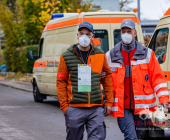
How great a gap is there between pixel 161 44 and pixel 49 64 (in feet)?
15.5

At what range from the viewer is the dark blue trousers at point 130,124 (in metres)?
4.45

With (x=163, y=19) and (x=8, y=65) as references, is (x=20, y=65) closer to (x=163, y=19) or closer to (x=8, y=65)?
(x=8, y=65)

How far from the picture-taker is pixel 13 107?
37.6 feet

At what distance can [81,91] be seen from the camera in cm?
428

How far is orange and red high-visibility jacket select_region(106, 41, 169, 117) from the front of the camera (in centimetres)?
446

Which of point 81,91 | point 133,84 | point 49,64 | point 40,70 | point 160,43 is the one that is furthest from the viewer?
point 40,70

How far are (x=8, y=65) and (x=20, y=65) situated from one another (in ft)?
10.0

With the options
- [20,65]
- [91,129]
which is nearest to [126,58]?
[91,129]

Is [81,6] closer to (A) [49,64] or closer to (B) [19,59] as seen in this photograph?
(B) [19,59]

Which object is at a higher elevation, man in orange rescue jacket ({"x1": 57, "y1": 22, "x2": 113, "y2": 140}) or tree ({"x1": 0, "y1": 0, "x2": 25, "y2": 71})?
tree ({"x1": 0, "y1": 0, "x2": 25, "y2": 71})

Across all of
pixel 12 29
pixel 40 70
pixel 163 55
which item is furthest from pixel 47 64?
pixel 12 29

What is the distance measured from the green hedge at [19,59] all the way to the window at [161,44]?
17759 mm

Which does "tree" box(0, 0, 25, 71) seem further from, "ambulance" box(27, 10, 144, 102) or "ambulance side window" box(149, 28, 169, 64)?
"ambulance side window" box(149, 28, 169, 64)

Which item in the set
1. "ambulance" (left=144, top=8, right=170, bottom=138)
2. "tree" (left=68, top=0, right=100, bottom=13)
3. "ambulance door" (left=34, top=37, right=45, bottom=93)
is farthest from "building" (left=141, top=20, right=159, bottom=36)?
"ambulance" (left=144, top=8, right=170, bottom=138)
